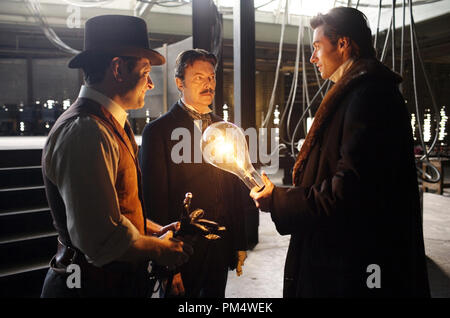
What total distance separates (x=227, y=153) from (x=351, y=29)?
720 millimetres

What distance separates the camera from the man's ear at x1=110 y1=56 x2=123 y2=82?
135cm

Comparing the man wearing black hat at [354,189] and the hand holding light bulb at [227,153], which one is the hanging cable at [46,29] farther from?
the man wearing black hat at [354,189]

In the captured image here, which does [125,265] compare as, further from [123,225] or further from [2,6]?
[2,6]

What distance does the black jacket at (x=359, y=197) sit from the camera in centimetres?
125

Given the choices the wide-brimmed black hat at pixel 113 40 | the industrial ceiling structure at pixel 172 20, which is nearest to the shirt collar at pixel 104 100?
the wide-brimmed black hat at pixel 113 40

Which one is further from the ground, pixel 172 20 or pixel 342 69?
pixel 172 20

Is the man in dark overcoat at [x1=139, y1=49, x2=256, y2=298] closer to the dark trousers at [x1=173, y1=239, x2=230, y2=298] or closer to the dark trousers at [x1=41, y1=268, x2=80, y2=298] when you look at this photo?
the dark trousers at [x1=173, y1=239, x2=230, y2=298]

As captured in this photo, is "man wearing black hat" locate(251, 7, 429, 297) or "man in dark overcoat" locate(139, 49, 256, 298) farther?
"man in dark overcoat" locate(139, 49, 256, 298)

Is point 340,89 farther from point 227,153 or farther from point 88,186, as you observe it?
point 88,186

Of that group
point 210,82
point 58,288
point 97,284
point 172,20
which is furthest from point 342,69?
point 172,20

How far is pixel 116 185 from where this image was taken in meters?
1.30

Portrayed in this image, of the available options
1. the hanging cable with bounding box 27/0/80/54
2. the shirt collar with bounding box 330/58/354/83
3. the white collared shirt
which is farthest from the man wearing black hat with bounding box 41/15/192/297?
the hanging cable with bounding box 27/0/80/54

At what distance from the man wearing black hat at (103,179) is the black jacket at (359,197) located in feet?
1.70

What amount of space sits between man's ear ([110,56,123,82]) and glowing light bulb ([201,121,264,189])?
1.46ft
